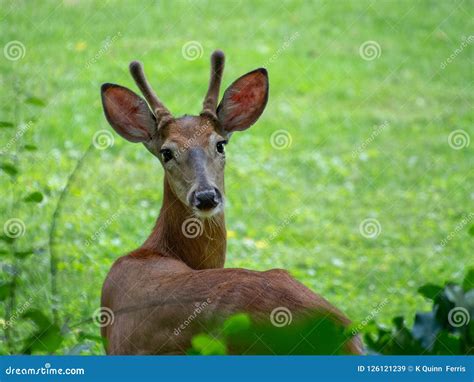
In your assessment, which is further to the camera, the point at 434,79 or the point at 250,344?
the point at 434,79

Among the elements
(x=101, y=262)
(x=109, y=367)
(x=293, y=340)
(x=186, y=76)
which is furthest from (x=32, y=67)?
(x=293, y=340)

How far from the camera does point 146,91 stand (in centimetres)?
567

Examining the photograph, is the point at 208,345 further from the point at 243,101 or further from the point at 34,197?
the point at 243,101

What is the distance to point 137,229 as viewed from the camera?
8.32 meters

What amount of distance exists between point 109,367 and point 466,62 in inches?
389

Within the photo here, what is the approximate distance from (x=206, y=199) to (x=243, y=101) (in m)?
Answer: 0.93

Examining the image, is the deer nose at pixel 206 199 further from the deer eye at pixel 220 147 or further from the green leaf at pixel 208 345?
the green leaf at pixel 208 345

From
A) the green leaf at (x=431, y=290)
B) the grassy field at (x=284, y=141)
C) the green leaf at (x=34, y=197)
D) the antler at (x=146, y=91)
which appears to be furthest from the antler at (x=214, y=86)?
the green leaf at (x=431, y=290)

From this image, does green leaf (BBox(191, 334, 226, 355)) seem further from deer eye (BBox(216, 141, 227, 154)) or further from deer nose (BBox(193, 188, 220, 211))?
deer eye (BBox(216, 141, 227, 154))

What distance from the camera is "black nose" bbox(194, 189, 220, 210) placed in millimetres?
4996

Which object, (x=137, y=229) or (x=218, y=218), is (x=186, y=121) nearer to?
(x=218, y=218)

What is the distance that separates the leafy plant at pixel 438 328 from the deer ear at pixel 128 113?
235 cm

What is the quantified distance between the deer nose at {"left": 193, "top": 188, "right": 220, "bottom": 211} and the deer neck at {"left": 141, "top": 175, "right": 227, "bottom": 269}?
31 cm

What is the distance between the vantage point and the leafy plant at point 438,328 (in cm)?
329
